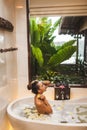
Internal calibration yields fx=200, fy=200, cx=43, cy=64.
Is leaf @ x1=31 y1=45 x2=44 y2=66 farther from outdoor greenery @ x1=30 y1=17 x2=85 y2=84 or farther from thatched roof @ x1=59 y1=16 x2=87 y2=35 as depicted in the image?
thatched roof @ x1=59 y1=16 x2=87 y2=35

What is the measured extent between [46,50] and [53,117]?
3.27ft

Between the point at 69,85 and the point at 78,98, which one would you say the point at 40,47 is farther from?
the point at 78,98

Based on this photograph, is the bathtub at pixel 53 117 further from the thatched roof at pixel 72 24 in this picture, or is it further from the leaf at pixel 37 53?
the thatched roof at pixel 72 24

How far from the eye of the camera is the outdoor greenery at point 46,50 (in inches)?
105

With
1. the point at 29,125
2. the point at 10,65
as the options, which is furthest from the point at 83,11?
the point at 29,125

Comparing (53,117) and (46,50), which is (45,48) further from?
(53,117)

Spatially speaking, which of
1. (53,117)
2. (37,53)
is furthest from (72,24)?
(53,117)

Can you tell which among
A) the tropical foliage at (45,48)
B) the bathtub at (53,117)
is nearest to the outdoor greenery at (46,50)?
the tropical foliage at (45,48)

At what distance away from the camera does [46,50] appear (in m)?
2.76

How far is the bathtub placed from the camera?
5.92 feet

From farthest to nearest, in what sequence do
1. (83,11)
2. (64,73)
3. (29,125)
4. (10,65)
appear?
(64,73) < (83,11) < (10,65) < (29,125)

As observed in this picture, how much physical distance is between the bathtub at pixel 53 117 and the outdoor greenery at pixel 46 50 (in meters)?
0.41

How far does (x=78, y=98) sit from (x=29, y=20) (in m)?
1.20

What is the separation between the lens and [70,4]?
2533 mm
